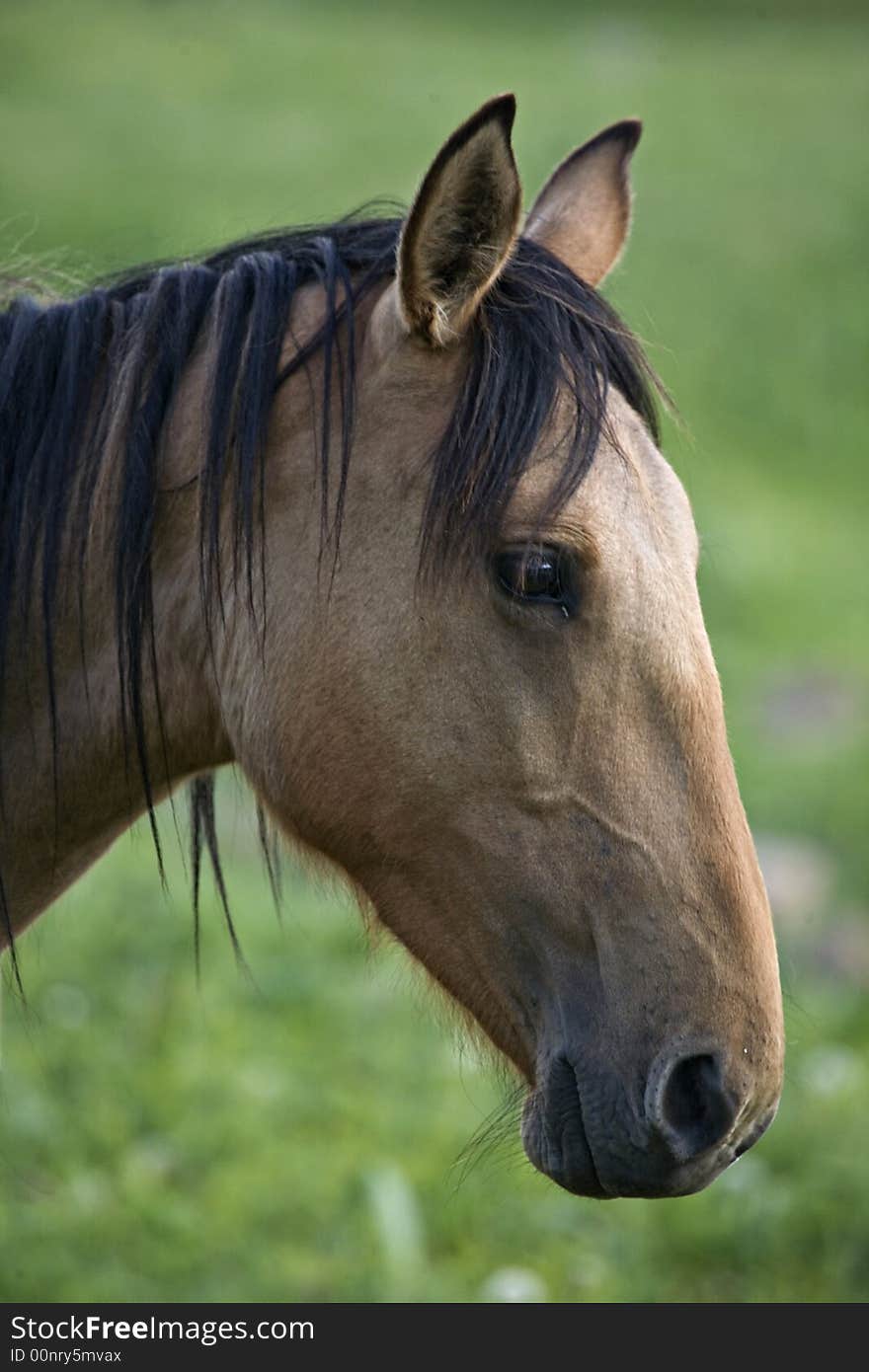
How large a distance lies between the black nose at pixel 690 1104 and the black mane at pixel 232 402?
88 cm

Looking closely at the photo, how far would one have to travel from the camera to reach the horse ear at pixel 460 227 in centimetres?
213

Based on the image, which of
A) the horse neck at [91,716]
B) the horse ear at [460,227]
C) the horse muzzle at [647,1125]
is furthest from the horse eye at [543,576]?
the horse muzzle at [647,1125]

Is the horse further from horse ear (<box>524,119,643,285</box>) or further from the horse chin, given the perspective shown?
horse ear (<box>524,119,643,285</box>)

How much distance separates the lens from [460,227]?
2.27 meters

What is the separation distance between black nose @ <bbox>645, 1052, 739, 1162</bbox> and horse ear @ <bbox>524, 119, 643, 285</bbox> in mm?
1532

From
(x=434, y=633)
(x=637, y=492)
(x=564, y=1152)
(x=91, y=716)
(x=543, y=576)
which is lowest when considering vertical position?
(x=564, y=1152)

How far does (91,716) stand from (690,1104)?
47.4 inches

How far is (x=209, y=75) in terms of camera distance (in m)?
18.6

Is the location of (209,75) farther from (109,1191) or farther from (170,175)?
(109,1191)

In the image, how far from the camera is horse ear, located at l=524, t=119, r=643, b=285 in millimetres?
2766

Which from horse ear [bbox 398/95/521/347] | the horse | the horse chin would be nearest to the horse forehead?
the horse

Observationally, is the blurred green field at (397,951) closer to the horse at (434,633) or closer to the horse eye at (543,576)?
the horse at (434,633)

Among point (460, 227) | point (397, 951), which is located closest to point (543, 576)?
point (460, 227)

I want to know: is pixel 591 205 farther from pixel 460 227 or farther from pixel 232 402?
pixel 232 402
